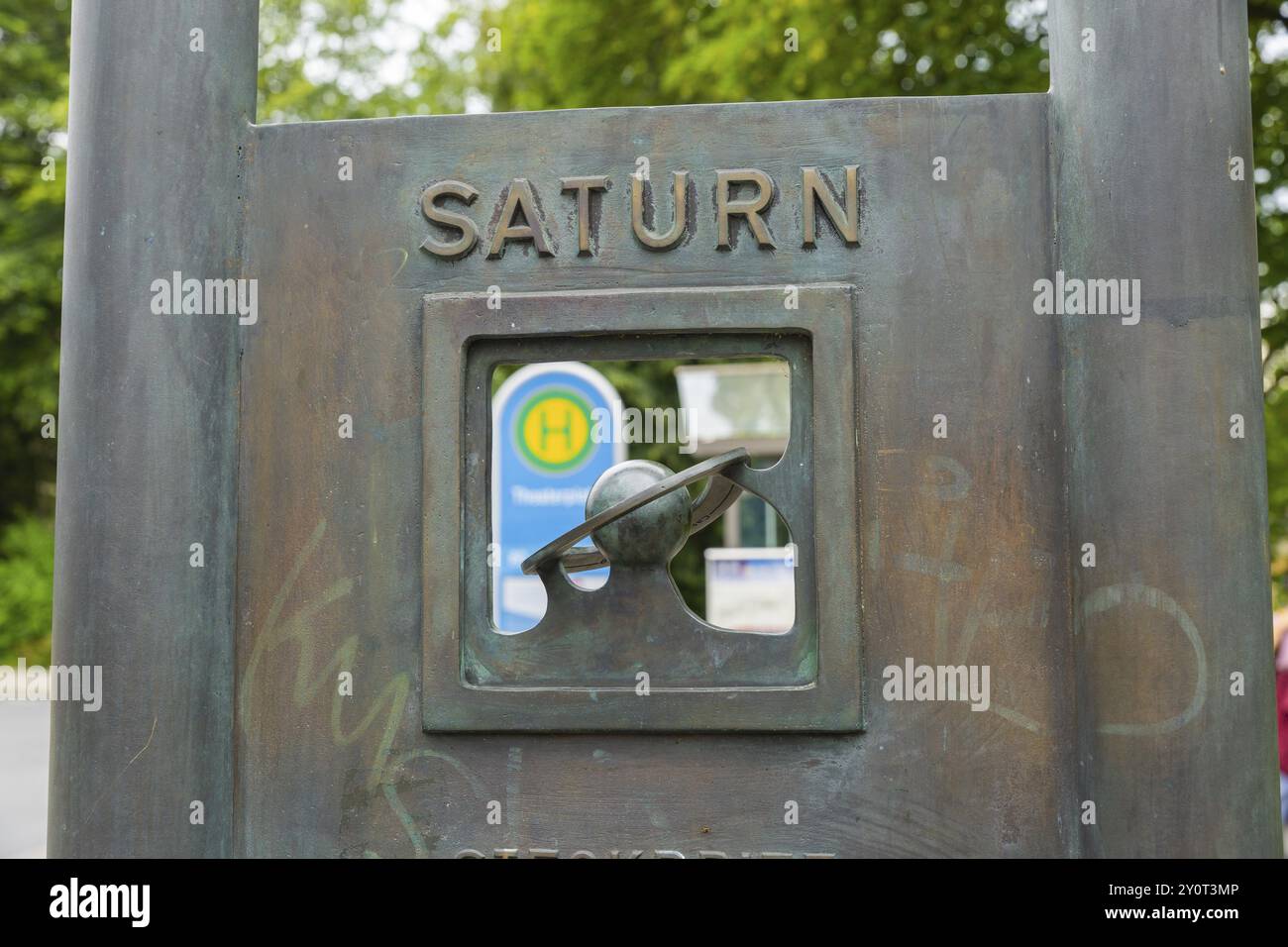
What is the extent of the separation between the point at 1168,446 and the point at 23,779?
11.0 m

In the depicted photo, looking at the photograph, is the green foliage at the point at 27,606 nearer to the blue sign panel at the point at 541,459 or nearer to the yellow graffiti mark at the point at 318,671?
the blue sign panel at the point at 541,459

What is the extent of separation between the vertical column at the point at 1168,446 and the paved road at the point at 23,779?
7.06 meters

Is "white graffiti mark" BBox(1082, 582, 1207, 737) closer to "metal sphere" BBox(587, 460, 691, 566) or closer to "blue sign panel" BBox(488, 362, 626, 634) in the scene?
"metal sphere" BBox(587, 460, 691, 566)

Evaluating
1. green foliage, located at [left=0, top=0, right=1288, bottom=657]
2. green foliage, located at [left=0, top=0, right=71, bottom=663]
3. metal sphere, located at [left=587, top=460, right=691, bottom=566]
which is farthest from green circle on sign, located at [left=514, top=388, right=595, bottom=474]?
green foliage, located at [left=0, top=0, right=71, bottom=663]

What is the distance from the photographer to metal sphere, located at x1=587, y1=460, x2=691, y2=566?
3.24m

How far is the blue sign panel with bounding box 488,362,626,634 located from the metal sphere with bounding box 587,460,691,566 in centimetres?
492

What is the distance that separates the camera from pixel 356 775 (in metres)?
3.25

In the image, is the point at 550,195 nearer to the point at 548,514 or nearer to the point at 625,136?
the point at 625,136

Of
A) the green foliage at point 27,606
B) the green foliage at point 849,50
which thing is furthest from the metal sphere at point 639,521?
the green foliage at point 27,606

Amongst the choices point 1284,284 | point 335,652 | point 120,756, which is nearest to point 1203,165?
point 335,652

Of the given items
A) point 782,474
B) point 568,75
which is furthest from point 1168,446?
point 568,75

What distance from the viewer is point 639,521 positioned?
3.24 m

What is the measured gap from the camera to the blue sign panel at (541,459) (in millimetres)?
8312
